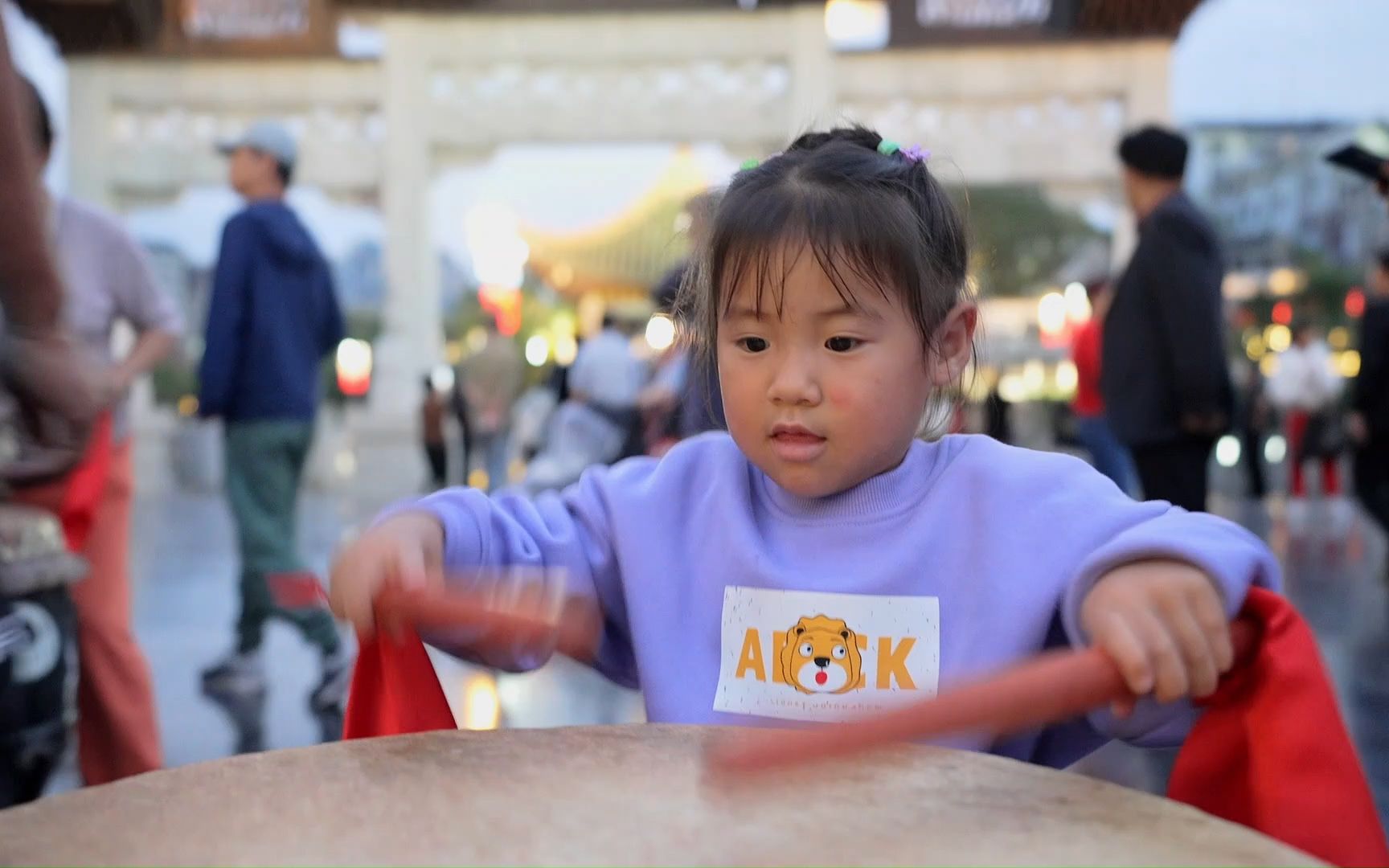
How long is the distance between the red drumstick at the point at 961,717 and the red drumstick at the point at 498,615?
7.5 inches

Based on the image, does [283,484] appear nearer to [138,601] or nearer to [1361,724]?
[138,601]

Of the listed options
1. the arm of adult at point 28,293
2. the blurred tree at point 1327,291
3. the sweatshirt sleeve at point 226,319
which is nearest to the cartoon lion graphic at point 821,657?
the arm of adult at point 28,293

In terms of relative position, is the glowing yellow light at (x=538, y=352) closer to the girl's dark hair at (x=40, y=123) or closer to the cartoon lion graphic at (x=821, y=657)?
the girl's dark hair at (x=40, y=123)

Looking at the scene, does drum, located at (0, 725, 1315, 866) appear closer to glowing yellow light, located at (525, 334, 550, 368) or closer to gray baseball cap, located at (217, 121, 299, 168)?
gray baseball cap, located at (217, 121, 299, 168)

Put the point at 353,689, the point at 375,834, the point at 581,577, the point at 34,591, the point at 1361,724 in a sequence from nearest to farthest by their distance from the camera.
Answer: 1. the point at 375,834
2. the point at 353,689
3. the point at 581,577
4. the point at 34,591
5. the point at 1361,724

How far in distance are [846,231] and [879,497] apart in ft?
0.76

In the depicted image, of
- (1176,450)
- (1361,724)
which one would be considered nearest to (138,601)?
(1176,450)

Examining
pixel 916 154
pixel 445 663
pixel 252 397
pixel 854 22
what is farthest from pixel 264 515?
pixel 854 22

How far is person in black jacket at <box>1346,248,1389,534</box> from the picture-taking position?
5.08 m

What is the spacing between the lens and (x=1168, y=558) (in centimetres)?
84

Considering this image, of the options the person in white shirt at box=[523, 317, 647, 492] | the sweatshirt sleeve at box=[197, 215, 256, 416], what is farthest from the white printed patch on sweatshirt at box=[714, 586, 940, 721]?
the person in white shirt at box=[523, 317, 647, 492]

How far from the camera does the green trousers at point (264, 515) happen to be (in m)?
3.22

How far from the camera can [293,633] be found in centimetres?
418

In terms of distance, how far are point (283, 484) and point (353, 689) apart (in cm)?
243
